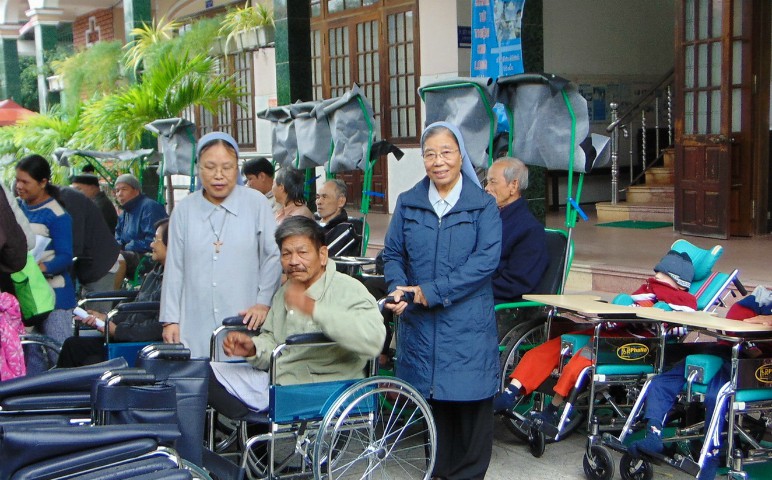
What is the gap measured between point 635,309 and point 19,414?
2.72m

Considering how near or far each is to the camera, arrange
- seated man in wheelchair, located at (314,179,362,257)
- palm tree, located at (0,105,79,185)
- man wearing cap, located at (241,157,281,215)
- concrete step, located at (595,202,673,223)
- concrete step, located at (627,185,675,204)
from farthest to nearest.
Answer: palm tree, located at (0,105,79,185)
concrete step, located at (627,185,675,204)
concrete step, located at (595,202,673,223)
man wearing cap, located at (241,157,281,215)
seated man in wheelchair, located at (314,179,362,257)

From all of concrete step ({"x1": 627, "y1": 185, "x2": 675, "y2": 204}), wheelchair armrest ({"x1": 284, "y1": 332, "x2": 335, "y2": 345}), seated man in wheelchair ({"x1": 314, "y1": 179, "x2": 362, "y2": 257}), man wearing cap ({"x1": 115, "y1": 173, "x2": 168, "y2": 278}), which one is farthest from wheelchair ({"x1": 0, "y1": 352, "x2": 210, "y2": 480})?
concrete step ({"x1": 627, "y1": 185, "x2": 675, "y2": 204})

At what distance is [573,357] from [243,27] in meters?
11.8

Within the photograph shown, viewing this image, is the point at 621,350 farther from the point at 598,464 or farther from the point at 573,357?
the point at 598,464

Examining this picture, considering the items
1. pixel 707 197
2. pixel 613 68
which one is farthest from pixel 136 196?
pixel 613 68

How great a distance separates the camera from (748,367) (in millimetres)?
4129

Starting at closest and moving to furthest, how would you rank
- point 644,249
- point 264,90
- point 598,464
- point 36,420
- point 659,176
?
point 36,420
point 598,464
point 644,249
point 659,176
point 264,90

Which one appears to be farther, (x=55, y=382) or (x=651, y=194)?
(x=651, y=194)

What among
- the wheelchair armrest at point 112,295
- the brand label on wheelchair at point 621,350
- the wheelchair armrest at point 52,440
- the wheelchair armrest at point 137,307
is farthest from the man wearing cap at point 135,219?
the wheelchair armrest at point 52,440

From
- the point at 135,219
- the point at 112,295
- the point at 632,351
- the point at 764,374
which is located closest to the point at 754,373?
the point at 764,374

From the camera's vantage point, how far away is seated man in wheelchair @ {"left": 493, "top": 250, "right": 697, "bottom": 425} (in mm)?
4695

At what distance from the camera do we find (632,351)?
15.2ft

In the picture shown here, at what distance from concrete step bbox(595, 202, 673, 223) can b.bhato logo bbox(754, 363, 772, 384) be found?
790 centimetres

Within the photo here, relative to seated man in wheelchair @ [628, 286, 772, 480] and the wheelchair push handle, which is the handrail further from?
the wheelchair push handle
